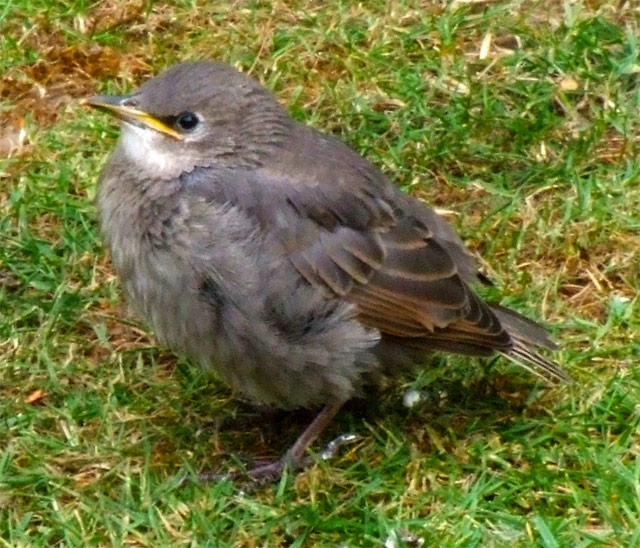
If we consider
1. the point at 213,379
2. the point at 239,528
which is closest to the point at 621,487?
the point at 239,528

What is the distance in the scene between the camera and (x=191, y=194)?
5.39m

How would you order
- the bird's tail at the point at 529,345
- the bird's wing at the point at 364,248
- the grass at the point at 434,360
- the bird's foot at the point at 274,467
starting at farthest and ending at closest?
1. the bird's tail at the point at 529,345
2. the bird's foot at the point at 274,467
3. the bird's wing at the point at 364,248
4. the grass at the point at 434,360

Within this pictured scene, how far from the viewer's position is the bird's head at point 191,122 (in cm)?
552

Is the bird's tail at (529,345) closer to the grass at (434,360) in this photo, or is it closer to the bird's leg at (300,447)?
the grass at (434,360)

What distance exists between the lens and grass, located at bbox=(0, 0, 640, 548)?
5254 millimetres

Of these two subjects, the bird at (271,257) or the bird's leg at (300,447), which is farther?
the bird's leg at (300,447)

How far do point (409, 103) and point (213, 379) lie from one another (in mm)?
1962

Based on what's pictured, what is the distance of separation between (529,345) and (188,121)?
160 cm

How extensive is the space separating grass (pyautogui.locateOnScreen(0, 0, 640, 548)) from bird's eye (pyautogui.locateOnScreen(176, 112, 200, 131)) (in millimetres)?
1070

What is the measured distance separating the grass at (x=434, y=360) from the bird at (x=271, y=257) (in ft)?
0.94

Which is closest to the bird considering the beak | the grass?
the beak

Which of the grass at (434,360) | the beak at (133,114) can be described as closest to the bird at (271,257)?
the beak at (133,114)

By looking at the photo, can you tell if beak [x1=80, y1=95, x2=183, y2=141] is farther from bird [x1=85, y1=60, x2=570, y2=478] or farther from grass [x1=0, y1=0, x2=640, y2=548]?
grass [x1=0, y1=0, x2=640, y2=548]

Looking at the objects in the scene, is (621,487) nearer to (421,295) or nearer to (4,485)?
(421,295)
